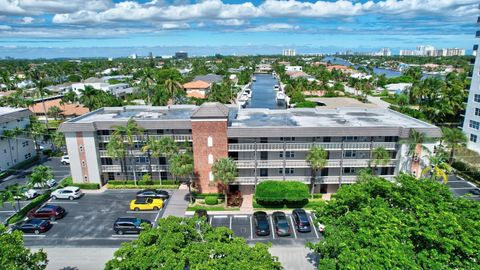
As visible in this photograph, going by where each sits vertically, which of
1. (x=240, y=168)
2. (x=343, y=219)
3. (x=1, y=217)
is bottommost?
(x=1, y=217)

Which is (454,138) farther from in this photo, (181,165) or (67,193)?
(67,193)

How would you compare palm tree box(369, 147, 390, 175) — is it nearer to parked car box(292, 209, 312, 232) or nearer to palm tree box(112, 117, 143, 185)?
parked car box(292, 209, 312, 232)

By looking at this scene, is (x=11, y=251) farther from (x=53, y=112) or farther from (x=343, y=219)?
(x=53, y=112)

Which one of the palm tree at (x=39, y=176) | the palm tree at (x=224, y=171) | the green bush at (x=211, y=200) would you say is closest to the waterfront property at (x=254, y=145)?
the green bush at (x=211, y=200)

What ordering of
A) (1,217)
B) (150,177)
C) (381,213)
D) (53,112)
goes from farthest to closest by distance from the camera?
1. (53,112)
2. (150,177)
3. (1,217)
4. (381,213)

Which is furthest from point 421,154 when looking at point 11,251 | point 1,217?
point 1,217

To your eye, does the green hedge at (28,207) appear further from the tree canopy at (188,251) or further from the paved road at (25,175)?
the tree canopy at (188,251)
